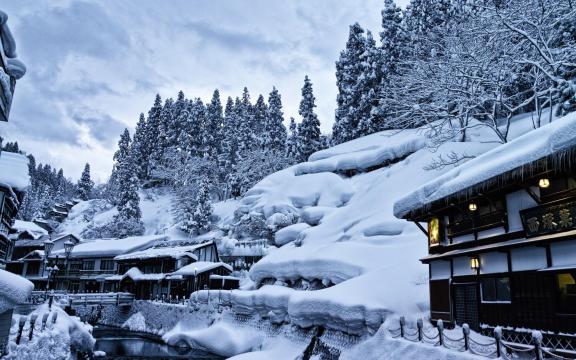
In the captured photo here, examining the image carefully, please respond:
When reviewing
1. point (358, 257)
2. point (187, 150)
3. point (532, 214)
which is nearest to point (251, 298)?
point (358, 257)

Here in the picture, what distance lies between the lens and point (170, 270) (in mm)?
47000

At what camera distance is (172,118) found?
88188mm

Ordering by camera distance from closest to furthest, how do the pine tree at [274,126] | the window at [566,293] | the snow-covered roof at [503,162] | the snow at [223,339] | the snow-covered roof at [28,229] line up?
the snow-covered roof at [503,162] < the window at [566,293] < the snow at [223,339] < the snow-covered roof at [28,229] < the pine tree at [274,126]

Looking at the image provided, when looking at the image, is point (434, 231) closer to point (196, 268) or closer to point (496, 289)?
point (496, 289)

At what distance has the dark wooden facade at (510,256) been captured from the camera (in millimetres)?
11156

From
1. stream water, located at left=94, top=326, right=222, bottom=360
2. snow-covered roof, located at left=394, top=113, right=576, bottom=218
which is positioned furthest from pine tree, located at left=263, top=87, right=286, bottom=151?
snow-covered roof, located at left=394, top=113, right=576, bottom=218

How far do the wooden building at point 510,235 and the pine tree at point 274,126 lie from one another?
5660cm

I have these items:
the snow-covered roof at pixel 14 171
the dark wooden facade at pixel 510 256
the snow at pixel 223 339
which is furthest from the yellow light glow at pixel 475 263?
the snow-covered roof at pixel 14 171

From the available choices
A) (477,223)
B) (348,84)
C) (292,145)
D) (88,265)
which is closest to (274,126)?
(292,145)

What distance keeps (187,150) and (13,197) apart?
5667cm

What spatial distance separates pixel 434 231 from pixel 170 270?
36.3 m

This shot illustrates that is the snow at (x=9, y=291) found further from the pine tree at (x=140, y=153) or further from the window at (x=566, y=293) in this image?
the pine tree at (x=140, y=153)

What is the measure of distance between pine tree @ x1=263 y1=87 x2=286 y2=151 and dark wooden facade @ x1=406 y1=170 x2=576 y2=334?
56.6 metres

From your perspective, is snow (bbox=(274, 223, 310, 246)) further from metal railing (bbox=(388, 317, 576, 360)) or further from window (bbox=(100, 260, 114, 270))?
metal railing (bbox=(388, 317, 576, 360))
